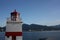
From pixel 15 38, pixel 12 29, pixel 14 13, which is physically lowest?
pixel 15 38

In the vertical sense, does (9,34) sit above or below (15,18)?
below

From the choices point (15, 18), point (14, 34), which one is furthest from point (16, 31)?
point (15, 18)

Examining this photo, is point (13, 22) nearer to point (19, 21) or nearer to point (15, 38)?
point (19, 21)

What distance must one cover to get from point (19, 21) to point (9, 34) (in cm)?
85

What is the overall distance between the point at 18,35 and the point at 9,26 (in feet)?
2.18

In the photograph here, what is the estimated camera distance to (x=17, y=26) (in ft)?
22.2

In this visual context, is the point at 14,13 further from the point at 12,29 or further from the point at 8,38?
the point at 8,38

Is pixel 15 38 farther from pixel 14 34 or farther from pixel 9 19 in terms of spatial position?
pixel 9 19

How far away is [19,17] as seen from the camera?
7090 mm

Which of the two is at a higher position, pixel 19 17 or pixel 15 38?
pixel 19 17

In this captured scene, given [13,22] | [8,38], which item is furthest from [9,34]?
[13,22]

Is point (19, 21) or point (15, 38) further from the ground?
point (19, 21)

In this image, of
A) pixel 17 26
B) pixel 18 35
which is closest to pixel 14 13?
pixel 17 26

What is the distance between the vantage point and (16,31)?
6.81 metres
